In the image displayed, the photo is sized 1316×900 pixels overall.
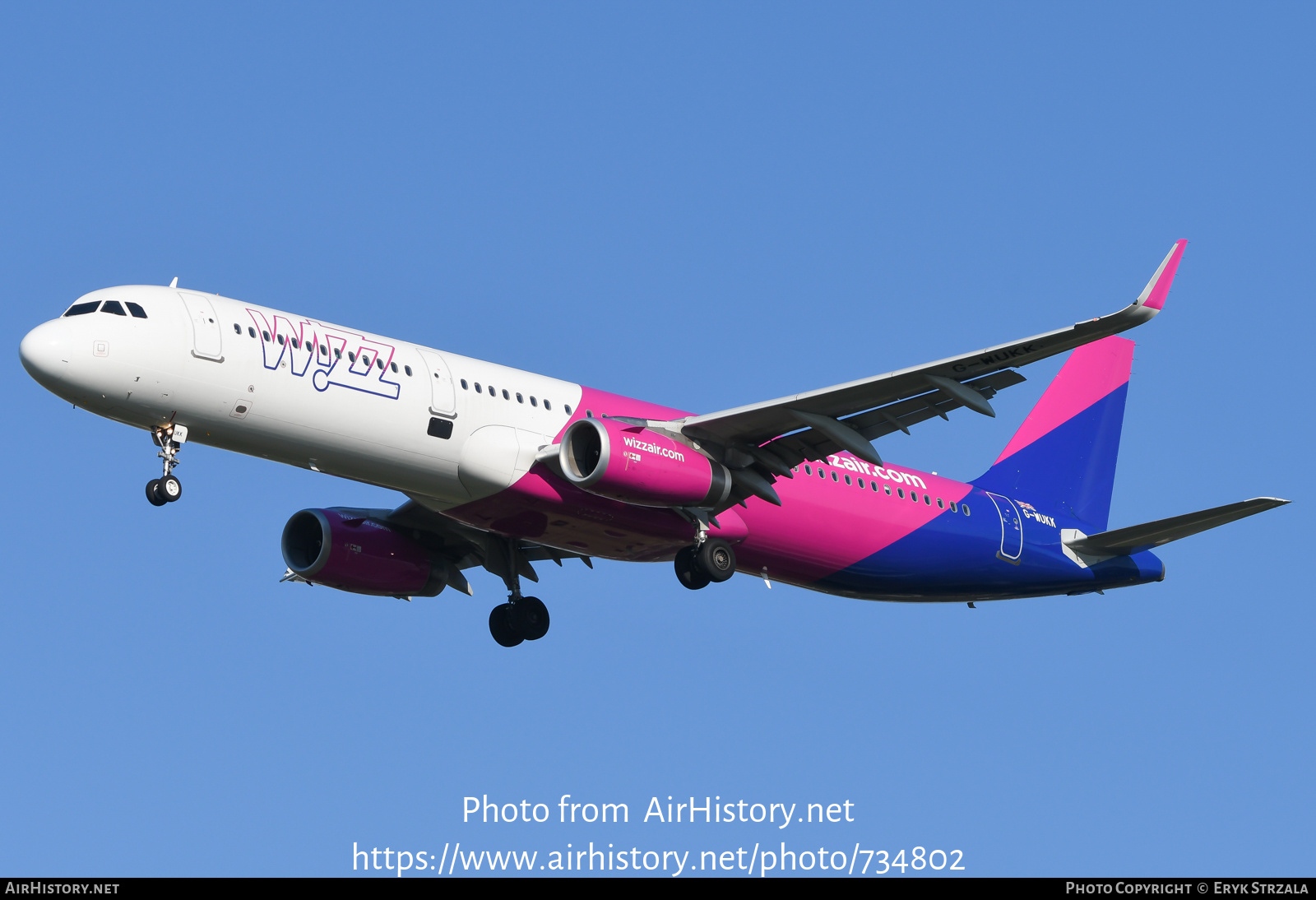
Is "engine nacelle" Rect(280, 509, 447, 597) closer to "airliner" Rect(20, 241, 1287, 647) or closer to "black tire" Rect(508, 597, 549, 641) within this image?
"airliner" Rect(20, 241, 1287, 647)

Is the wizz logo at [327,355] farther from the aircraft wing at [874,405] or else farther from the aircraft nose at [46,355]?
the aircraft wing at [874,405]

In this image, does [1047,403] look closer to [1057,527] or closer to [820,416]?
[1057,527]

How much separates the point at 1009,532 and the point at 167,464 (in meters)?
19.2

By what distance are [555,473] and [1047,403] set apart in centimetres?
1639

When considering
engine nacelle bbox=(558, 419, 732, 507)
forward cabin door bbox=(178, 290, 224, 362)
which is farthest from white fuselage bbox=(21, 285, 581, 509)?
engine nacelle bbox=(558, 419, 732, 507)

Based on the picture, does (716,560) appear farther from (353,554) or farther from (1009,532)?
(1009,532)

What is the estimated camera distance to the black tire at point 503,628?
1449 inches

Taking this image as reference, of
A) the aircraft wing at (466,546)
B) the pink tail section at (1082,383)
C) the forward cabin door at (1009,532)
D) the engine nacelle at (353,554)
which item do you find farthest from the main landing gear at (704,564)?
the pink tail section at (1082,383)

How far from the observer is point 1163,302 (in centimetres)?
2764

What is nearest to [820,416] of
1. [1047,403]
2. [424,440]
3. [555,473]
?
[555,473]

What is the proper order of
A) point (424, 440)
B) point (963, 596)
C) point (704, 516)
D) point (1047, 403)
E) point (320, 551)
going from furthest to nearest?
1. point (1047, 403)
2. point (963, 596)
3. point (320, 551)
4. point (704, 516)
5. point (424, 440)

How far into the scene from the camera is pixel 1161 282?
90.7ft

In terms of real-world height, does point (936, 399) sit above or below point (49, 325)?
above

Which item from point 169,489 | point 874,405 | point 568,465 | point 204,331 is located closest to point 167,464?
point 169,489
